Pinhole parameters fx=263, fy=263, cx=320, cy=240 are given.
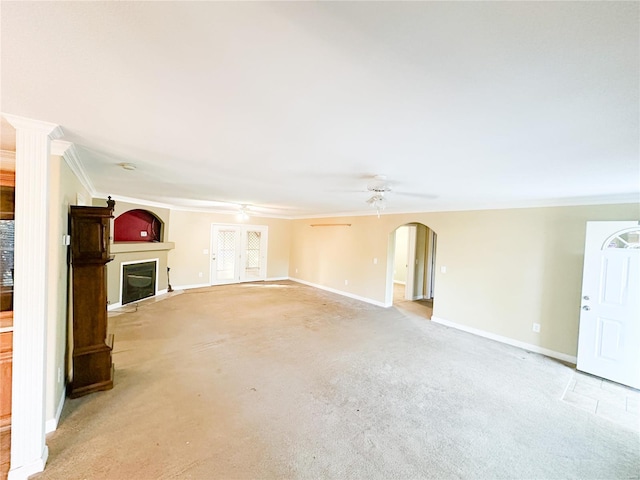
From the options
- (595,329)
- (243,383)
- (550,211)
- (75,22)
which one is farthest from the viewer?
(550,211)

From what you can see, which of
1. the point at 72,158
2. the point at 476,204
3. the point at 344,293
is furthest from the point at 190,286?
the point at 476,204

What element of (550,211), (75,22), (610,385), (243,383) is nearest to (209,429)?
(243,383)

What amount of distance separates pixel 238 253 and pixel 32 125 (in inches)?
262

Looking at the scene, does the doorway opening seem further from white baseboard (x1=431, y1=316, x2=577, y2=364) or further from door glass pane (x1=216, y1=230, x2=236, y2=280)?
door glass pane (x1=216, y1=230, x2=236, y2=280)

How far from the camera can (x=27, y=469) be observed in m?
1.67

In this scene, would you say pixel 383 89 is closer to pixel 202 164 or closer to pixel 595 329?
pixel 202 164

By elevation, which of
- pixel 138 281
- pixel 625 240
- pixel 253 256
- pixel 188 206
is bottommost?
pixel 138 281

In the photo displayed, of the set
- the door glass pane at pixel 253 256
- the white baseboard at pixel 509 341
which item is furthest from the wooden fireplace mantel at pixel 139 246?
the white baseboard at pixel 509 341

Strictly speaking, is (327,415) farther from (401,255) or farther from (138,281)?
(401,255)

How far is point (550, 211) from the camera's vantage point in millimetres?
3832

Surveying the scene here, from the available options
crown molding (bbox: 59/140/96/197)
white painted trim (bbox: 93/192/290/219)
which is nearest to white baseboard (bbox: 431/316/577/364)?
white painted trim (bbox: 93/192/290/219)

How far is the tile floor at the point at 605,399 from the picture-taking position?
8.20 ft

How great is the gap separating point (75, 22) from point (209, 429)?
2592 millimetres

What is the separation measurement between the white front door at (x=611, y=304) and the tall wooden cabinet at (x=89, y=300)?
219 inches
